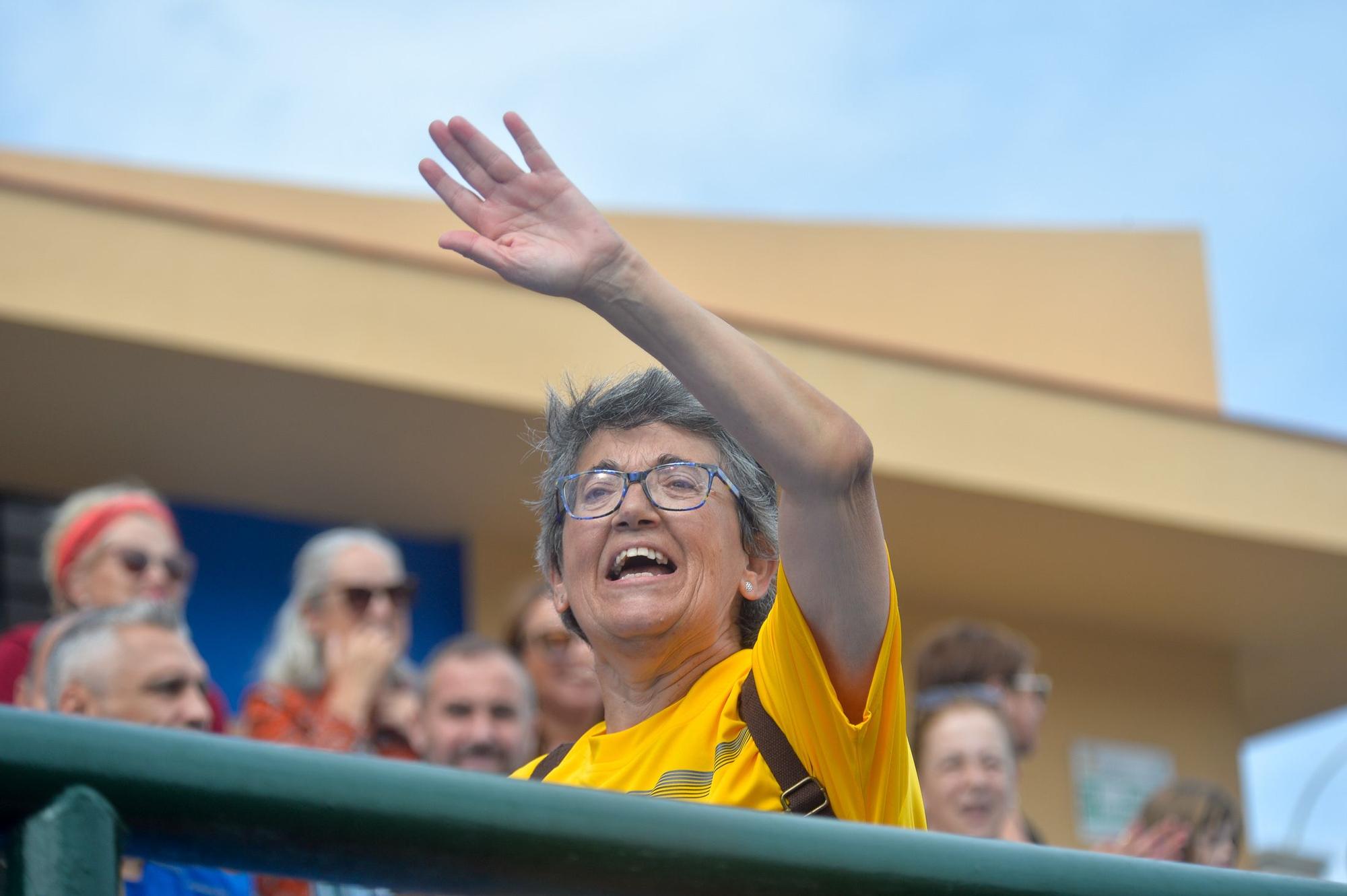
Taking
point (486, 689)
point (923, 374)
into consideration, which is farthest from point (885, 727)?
point (923, 374)

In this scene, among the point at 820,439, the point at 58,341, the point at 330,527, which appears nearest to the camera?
the point at 820,439

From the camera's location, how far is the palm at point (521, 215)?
2047 mm

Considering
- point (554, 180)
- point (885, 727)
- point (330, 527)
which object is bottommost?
point (885, 727)

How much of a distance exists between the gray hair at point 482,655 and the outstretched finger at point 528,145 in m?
2.57

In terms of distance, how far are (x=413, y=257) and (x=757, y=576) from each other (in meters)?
5.72

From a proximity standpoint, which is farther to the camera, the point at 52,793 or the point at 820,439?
the point at 820,439

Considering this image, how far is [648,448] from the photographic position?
8.02 ft

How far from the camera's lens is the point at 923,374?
9.35 meters

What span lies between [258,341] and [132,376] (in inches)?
21.4

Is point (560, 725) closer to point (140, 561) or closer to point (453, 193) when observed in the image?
point (140, 561)

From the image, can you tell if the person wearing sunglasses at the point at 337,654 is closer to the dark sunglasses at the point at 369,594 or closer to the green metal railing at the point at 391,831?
the dark sunglasses at the point at 369,594

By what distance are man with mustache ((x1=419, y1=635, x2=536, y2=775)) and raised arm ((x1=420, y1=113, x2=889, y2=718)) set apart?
2.42m

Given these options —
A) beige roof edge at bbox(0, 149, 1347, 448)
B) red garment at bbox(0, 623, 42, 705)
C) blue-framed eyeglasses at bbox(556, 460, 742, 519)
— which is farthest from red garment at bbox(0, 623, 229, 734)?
beige roof edge at bbox(0, 149, 1347, 448)

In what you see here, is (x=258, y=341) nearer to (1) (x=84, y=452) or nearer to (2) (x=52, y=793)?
(1) (x=84, y=452)
